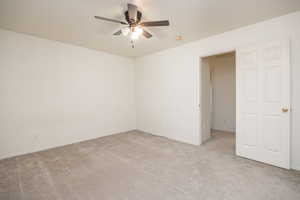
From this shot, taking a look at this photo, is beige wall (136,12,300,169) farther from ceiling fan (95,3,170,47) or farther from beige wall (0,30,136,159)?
ceiling fan (95,3,170,47)

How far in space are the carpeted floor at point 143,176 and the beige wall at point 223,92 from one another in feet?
6.05

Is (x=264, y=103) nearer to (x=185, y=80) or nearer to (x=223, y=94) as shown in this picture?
(x=185, y=80)

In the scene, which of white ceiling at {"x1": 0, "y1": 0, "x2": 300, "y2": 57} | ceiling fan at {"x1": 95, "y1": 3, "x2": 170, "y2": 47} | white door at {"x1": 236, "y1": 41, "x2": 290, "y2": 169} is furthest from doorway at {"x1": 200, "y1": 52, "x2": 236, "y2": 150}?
ceiling fan at {"x1": 95, "y1": 3, "x2": 170, "y2": 47}

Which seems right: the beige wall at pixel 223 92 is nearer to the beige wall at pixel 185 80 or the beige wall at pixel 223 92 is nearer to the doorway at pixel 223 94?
the doorway at pixel 223 94

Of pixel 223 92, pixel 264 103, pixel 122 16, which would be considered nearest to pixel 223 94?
pixel 223 92

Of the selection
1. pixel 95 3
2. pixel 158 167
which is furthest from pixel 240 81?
pixel 95 3

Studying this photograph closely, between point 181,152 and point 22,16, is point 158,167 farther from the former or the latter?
point 22,16

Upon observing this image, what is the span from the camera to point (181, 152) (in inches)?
122

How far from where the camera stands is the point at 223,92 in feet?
16.5

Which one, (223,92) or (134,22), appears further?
(223,92)

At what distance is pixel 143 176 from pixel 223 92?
13.8 ft

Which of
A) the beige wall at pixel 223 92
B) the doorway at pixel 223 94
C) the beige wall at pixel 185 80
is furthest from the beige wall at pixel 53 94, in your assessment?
the beige wall at pixel 223 92

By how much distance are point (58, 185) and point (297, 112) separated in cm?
382

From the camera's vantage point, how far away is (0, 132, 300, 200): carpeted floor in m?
1.78
